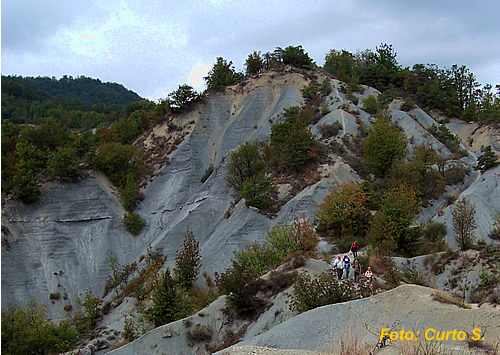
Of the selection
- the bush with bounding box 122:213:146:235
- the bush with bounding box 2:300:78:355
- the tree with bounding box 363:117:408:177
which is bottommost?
the bush with bounding box 2:300:78:355

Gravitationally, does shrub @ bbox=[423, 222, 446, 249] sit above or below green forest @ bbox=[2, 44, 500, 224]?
below

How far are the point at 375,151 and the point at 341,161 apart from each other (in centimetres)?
309

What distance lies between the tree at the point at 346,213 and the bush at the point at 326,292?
14.1m

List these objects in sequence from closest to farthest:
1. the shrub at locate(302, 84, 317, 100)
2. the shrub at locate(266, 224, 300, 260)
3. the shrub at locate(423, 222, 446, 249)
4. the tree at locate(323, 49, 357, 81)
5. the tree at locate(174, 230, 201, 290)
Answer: the shrub at locate(266, 224, 300, 260) → the shrub at locate(423, 222, 446, 249) → the tree at locate(174, 230, 201, 290) → the shrub at locate(302, 84, 317, 100) → the tree at locate(323, 49, 357, 81)

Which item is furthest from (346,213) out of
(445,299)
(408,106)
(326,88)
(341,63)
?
(341,63)

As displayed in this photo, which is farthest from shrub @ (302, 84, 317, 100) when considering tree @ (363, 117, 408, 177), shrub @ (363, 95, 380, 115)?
tree @ (363, 117, 408, 177)

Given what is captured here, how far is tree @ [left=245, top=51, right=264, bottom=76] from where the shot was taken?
197 ft

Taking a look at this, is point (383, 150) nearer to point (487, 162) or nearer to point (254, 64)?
point (487, 162)

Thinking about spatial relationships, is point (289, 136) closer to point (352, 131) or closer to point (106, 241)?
point (352, 131)

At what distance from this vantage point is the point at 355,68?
71.9m

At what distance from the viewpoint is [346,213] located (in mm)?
28188

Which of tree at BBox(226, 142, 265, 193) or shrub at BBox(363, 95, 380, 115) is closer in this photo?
tree at BBox(226, 142, 265, 193)

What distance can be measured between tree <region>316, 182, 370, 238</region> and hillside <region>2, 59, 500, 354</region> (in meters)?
1.96

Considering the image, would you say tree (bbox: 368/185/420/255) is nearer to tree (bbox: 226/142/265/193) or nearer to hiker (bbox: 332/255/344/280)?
hiker (bbox: 332/255/344/280)
